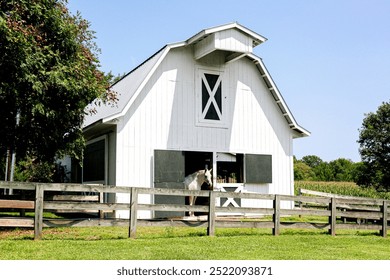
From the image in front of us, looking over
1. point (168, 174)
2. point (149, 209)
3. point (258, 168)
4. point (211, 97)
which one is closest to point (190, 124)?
point (211, 97)

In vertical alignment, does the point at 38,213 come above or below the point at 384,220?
above

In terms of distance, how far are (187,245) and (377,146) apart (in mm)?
41995

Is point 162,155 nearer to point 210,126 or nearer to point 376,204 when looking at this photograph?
point 210,126

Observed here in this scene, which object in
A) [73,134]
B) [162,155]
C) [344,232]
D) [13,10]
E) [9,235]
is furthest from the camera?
[162,155]

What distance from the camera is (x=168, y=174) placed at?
1684 cm

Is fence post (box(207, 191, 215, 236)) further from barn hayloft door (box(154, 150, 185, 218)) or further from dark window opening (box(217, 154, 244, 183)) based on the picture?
dark window opening (box(217, 154, 244, 183))

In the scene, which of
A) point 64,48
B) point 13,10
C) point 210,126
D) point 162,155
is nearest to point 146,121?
point 162,155

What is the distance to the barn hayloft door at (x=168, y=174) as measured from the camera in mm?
16734

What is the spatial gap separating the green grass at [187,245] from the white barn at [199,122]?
13.1 feet

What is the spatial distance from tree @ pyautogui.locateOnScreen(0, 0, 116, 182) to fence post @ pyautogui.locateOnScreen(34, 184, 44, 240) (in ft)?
9.91

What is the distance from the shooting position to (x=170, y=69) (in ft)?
57.2

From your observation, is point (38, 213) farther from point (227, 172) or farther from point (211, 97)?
point (227, 172)

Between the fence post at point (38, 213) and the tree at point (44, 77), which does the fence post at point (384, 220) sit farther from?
the fence post at point (38, 213)

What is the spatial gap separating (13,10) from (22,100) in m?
2.36
